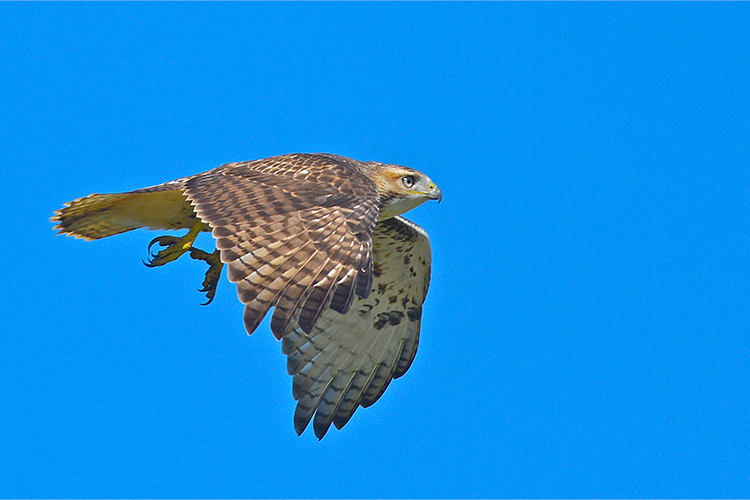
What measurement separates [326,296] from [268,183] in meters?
1.70

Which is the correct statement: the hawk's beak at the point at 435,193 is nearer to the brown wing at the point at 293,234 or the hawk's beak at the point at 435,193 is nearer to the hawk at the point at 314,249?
the hawk at the point at 314,249

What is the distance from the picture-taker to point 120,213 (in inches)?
350

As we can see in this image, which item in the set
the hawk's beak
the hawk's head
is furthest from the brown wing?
the hawk's beak

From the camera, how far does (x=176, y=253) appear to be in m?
9.20

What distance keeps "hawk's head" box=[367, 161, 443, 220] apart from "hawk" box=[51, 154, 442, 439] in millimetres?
13

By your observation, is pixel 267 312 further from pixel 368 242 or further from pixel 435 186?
pixel 435 186

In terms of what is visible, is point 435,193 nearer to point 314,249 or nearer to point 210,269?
point 210,269

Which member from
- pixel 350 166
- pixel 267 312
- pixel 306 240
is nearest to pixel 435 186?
pixel 350 166

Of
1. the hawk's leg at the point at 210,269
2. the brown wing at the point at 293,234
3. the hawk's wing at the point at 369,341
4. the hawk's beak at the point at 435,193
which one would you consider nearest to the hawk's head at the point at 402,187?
the hawk's beak at the point at 435,193

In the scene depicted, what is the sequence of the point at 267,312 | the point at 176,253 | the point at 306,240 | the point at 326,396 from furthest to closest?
the point at 326,396 → the point at 176,253 → the point at 306,240 → the point at 267,312

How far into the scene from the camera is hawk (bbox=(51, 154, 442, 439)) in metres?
6.74

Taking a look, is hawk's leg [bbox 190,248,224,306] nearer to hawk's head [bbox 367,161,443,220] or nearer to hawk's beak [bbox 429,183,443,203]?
hawk's head [bbox 367,161,443,220]

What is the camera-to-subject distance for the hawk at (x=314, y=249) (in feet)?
22.1

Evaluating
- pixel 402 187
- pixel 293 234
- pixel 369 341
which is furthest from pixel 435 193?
pixel 293 234
